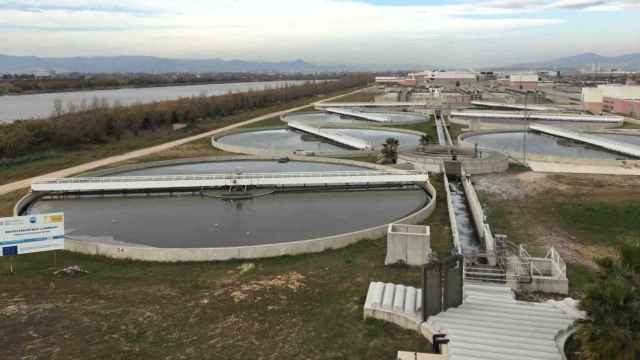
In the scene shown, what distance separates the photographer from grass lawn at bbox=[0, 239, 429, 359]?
10.6 metres

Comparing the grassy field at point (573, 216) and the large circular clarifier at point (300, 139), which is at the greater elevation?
the large circular clarifier at point (300, 139)

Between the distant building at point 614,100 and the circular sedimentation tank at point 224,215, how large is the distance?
4467 cm

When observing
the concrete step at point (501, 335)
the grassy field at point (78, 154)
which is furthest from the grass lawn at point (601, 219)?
the grassy field at point (78, 154)

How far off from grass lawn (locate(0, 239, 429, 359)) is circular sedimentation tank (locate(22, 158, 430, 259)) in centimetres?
209

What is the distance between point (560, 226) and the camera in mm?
19016

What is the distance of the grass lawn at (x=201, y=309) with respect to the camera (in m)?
10.6

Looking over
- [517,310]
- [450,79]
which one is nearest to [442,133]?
[517,310]

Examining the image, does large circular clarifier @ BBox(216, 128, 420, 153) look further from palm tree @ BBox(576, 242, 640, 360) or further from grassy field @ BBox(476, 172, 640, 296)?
palm tree @ BBox(576, 242, 640, 360)

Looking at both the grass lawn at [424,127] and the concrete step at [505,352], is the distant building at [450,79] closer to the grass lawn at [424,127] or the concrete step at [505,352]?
the grass lawn at [424,127]

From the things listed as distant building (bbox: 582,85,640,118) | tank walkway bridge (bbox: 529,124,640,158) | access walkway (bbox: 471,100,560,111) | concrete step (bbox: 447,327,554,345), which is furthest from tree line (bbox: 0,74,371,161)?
distant building (bbox: 582,85,640,118)

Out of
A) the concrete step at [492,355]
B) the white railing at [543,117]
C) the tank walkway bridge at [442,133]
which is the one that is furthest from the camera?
the white railing at [543,117]

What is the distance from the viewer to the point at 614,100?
61.4m

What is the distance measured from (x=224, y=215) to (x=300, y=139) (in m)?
24.1

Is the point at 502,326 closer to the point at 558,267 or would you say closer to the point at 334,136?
the point at 558,267
